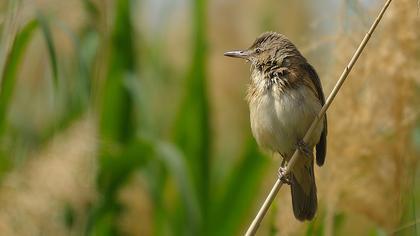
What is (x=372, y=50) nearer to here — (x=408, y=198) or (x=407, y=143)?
(x=407, y=143)

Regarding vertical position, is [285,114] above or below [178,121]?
above

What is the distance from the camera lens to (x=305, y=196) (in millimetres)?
3289

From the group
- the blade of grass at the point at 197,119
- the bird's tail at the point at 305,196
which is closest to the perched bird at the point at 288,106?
the bird's tail at the point at 305,196

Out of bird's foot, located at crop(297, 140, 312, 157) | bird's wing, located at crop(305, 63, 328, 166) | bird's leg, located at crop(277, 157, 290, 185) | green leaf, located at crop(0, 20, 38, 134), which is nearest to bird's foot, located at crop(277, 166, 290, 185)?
bird's leg, located at crop(277, 157, 290, 185)

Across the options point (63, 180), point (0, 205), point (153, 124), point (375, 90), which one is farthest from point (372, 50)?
point (153, 124)

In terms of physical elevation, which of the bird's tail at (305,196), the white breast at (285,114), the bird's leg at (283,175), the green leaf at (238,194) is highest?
the white breast at (285,114)

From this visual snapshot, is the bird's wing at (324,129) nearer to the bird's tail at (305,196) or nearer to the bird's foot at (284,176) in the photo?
the bird's tail at (305,196)

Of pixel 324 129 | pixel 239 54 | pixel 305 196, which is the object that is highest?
pixel 239 54

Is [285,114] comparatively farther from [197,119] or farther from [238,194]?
[197,119]

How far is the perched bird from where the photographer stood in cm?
324

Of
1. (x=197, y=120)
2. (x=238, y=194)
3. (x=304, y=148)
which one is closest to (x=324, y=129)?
(x=304, y=148)

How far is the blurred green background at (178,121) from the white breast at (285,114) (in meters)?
0.12

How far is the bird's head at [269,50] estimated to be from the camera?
3307mm

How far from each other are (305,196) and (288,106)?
366 mm
